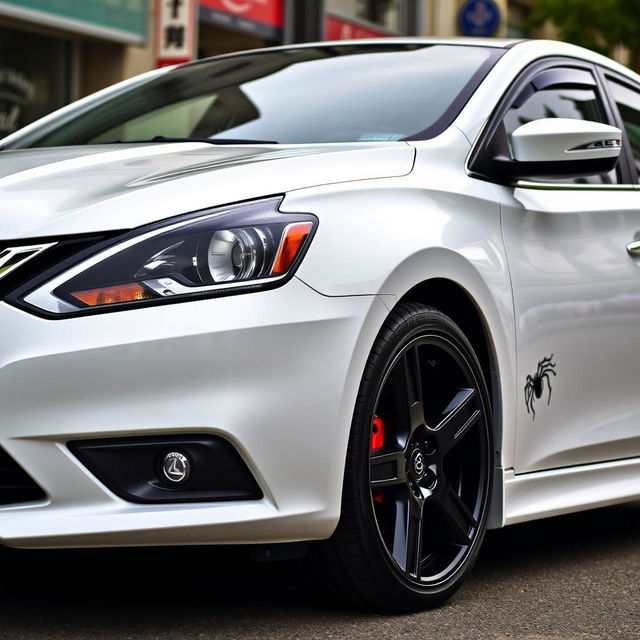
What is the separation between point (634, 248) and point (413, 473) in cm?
128

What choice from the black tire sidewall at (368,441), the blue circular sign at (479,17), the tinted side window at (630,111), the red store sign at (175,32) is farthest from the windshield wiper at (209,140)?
the blue circular sign at (479,17)

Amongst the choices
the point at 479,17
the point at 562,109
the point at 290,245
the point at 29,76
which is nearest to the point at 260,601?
the point at 290,245

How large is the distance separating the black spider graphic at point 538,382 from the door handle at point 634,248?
→ 1.99 ft

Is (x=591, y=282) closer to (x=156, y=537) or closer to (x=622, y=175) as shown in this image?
(x=622, y=175)

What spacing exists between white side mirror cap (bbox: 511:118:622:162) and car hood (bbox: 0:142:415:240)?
0.38 meters

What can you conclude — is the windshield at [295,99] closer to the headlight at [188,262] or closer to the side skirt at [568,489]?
the headlight at [188,262]

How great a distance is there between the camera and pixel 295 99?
13.8ft

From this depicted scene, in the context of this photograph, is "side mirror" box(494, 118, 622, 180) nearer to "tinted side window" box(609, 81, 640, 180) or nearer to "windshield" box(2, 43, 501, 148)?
"windshield" box(2, 43, 501, 148)

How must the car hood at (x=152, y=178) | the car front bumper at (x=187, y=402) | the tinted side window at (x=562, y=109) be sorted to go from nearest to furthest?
the car front bumper at (x=187, y=402) → the car hood at (x=152, y=178) → the tinted side window at (x=562, y=109)

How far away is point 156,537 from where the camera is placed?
2996 millimetres

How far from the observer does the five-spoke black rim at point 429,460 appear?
3373 millimetres

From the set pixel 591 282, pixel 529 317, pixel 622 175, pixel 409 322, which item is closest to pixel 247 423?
pixel 409 322

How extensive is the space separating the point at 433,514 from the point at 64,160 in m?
1.28

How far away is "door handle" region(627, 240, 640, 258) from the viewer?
429 cm
